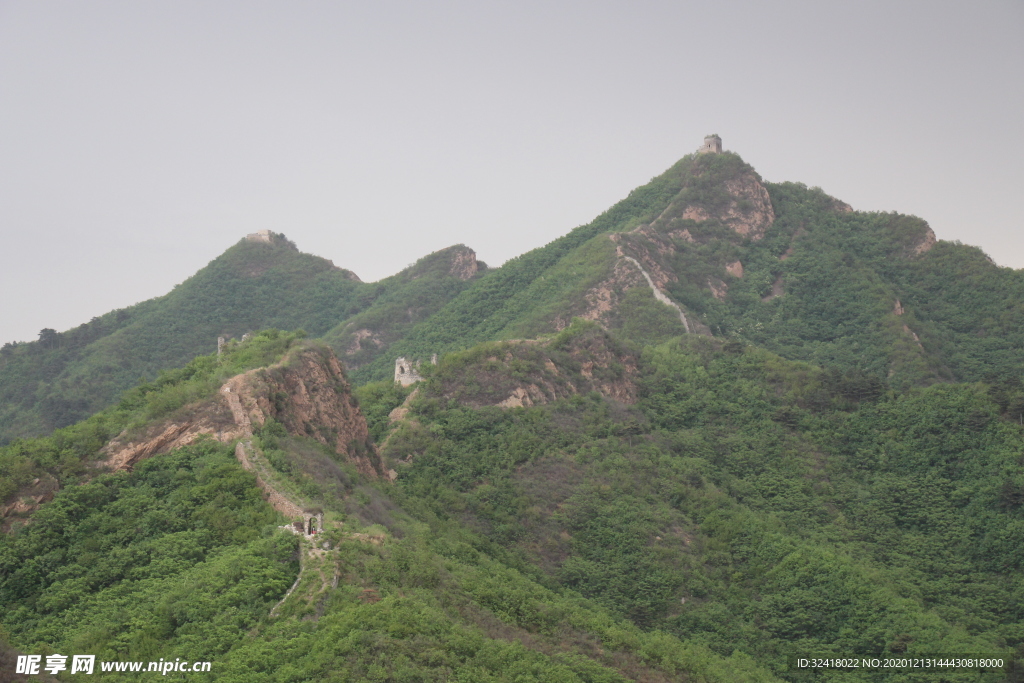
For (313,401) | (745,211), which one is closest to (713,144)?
(745,211)

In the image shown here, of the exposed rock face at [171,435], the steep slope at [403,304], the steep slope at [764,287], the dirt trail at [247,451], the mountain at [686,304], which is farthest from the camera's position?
the steep slope at [403,304]

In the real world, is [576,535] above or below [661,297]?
below

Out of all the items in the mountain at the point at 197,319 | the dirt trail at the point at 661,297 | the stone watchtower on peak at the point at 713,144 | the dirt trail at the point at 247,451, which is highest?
the stone watchtower on peak at the point at 713,144

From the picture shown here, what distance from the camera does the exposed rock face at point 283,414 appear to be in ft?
81.7

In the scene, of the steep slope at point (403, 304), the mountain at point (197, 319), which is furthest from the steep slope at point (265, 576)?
the steep slope at point (403, 304)

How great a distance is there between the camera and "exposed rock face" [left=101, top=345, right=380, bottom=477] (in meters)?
24.9

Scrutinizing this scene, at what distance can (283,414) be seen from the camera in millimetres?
28750

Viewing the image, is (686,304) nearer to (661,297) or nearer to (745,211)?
(661,297)

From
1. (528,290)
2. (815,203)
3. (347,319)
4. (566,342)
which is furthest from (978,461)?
(347,319)

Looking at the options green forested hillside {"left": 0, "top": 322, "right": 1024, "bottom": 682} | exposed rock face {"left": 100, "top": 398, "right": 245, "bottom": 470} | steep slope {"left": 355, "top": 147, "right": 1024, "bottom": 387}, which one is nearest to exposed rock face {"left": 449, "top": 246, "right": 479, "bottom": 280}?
steep slope {"left": 355, "top": 147, "right": 1024, "bottom": 387}

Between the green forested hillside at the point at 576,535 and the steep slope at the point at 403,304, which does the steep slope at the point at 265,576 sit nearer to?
the green forested hillside at the point at 576,535

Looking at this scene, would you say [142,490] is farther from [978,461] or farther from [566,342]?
[978,461]

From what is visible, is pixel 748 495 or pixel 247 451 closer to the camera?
pixel 247 451

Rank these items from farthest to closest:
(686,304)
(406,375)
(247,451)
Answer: (686,304) → (406,375) → (247,451)
